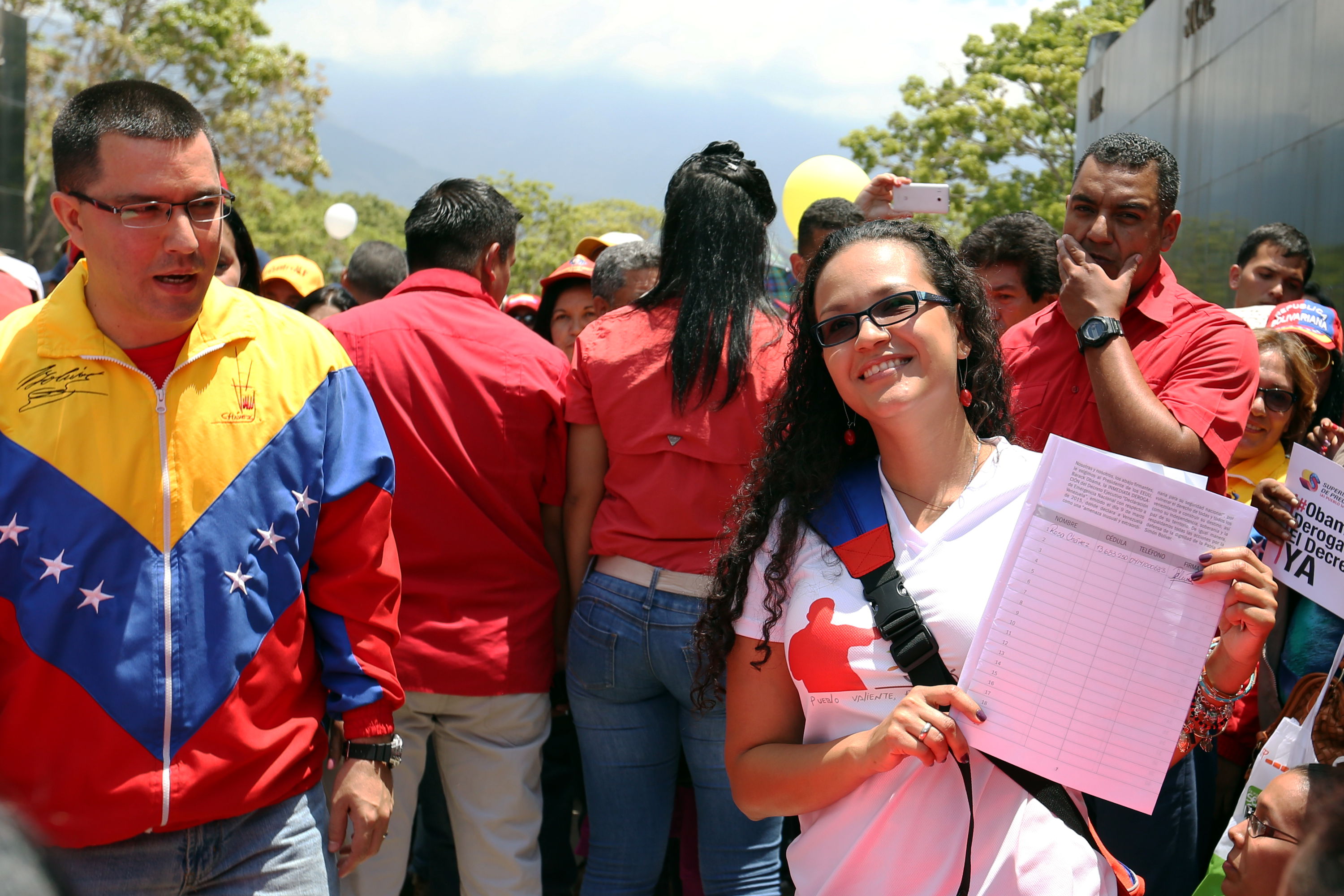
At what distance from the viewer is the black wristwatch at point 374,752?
8.13 ft

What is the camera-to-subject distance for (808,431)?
2.35m

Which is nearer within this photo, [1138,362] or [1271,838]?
[1271,838]

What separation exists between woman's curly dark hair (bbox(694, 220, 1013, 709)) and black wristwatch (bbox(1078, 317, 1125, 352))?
19.0 inches

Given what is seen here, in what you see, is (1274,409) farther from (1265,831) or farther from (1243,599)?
(1243,599)

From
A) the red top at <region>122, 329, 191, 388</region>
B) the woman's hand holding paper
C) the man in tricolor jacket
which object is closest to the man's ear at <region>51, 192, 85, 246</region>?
the man in tricolor jacket

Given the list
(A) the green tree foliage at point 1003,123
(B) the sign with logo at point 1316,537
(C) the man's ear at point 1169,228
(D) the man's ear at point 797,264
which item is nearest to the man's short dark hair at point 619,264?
(D) the man's ear at point 797,264

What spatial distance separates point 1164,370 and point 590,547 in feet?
5.74

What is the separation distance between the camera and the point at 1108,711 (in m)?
1.88

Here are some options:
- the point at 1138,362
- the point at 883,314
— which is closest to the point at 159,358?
the point at 883,314

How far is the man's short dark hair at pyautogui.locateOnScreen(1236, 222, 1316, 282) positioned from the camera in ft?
19.9

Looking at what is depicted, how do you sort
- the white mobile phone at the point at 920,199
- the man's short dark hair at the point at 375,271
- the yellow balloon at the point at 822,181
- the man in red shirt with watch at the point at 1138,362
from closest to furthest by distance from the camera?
the man in red shirt with watch at the point at 1138,362
the white mobile phone at the point at 920,199
the man's short dark hair at the point at 375,271
the yellow balloon at the point at 822,181

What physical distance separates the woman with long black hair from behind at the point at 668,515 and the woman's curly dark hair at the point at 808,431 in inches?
31.5

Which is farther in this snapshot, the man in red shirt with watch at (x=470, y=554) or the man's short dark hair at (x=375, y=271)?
the man's short dark hair at (x=375, y=271)

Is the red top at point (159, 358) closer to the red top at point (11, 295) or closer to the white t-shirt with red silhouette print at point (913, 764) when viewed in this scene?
the white t-shirt with red silhouette print at point (913, 764)
